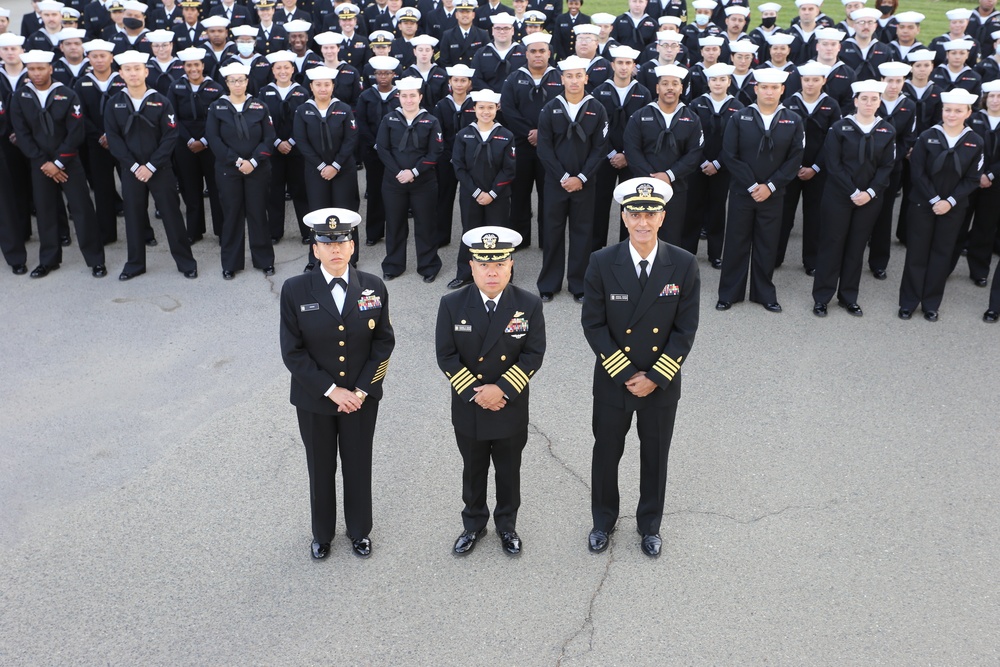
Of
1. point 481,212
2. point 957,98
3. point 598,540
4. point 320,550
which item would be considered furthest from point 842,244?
point 320,550

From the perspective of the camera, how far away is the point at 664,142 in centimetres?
913

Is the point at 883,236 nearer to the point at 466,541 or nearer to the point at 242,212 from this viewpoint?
the point at 466,541

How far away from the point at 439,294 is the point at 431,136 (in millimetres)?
1583

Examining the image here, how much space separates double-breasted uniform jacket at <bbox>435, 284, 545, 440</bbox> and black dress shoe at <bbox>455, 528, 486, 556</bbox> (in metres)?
0.71

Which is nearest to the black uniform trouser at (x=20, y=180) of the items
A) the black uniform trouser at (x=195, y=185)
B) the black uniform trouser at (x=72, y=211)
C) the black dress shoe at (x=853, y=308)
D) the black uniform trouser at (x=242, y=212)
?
the black uniform trouser at (x=72, y=211)

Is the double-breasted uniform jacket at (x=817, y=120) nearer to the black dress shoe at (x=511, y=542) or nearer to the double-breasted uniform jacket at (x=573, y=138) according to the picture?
the double-breasted uniform jacket at (x=573, y=138)

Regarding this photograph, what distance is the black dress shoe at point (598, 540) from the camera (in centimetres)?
570

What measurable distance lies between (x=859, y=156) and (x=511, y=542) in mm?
5213

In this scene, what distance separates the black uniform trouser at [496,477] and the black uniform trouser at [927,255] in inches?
202

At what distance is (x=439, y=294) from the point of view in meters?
→ 9.58

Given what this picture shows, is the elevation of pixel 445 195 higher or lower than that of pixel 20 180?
lower

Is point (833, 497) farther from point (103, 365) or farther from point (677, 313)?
point (103, 365)

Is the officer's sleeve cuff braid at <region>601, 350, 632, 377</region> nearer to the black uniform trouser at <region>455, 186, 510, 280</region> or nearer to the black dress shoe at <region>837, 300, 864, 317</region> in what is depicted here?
the black uniform trouser at <region>455, 186, 510, 280</region>

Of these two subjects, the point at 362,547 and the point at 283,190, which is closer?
the point at 362,547
